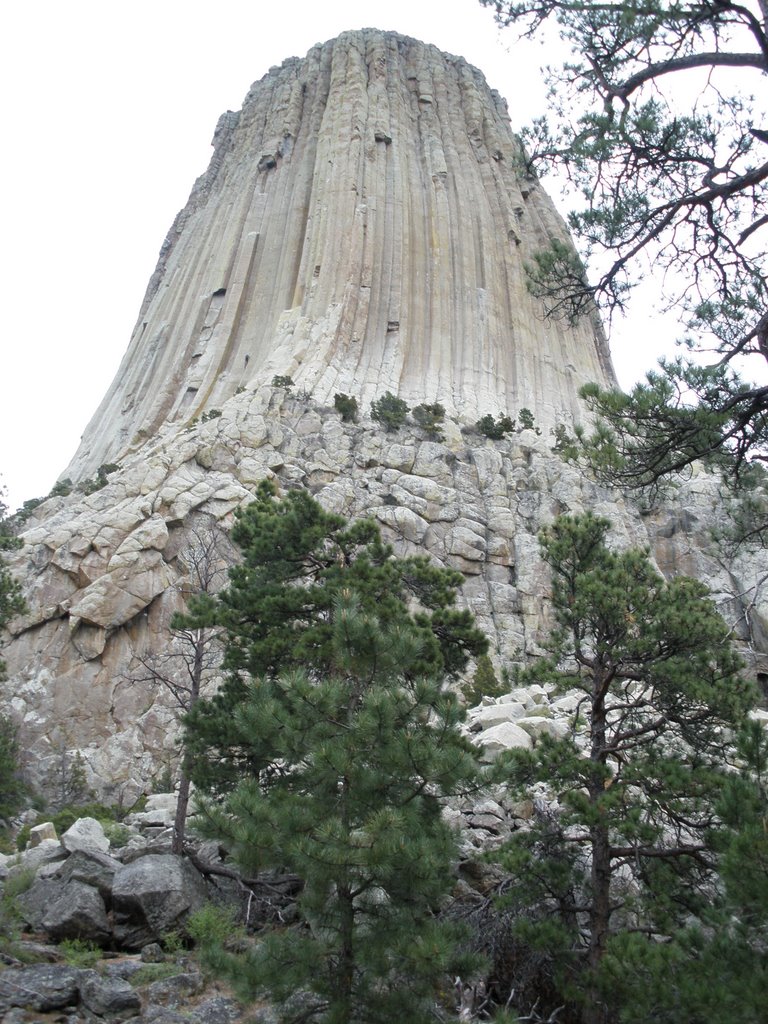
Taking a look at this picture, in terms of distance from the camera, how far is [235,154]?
53250 millimetres

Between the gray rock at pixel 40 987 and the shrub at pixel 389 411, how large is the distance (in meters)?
26.5

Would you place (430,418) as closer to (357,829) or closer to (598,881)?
(598,881)

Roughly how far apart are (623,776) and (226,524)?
20.3 m

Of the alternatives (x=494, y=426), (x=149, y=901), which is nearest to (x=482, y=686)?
(x=494, y=426)

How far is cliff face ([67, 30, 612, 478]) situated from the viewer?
130 feet

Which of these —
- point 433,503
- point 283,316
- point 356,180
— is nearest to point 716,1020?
point 433,503

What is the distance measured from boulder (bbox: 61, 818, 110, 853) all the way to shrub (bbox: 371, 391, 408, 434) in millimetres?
22302

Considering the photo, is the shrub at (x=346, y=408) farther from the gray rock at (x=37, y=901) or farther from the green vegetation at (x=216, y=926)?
the green vegetation at (x=216, y=926)

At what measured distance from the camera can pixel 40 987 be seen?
691 centimetres

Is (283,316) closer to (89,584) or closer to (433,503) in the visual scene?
(433,503)

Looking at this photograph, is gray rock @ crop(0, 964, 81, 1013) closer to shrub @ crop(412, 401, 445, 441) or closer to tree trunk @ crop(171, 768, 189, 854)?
tree trunk @ crop(171, 768, 189, 854)

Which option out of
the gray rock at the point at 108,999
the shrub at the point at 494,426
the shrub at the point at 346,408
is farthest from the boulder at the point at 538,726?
the shrub at the point at 494,426

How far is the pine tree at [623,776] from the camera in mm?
7141

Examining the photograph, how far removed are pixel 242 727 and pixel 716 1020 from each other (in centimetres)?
379
